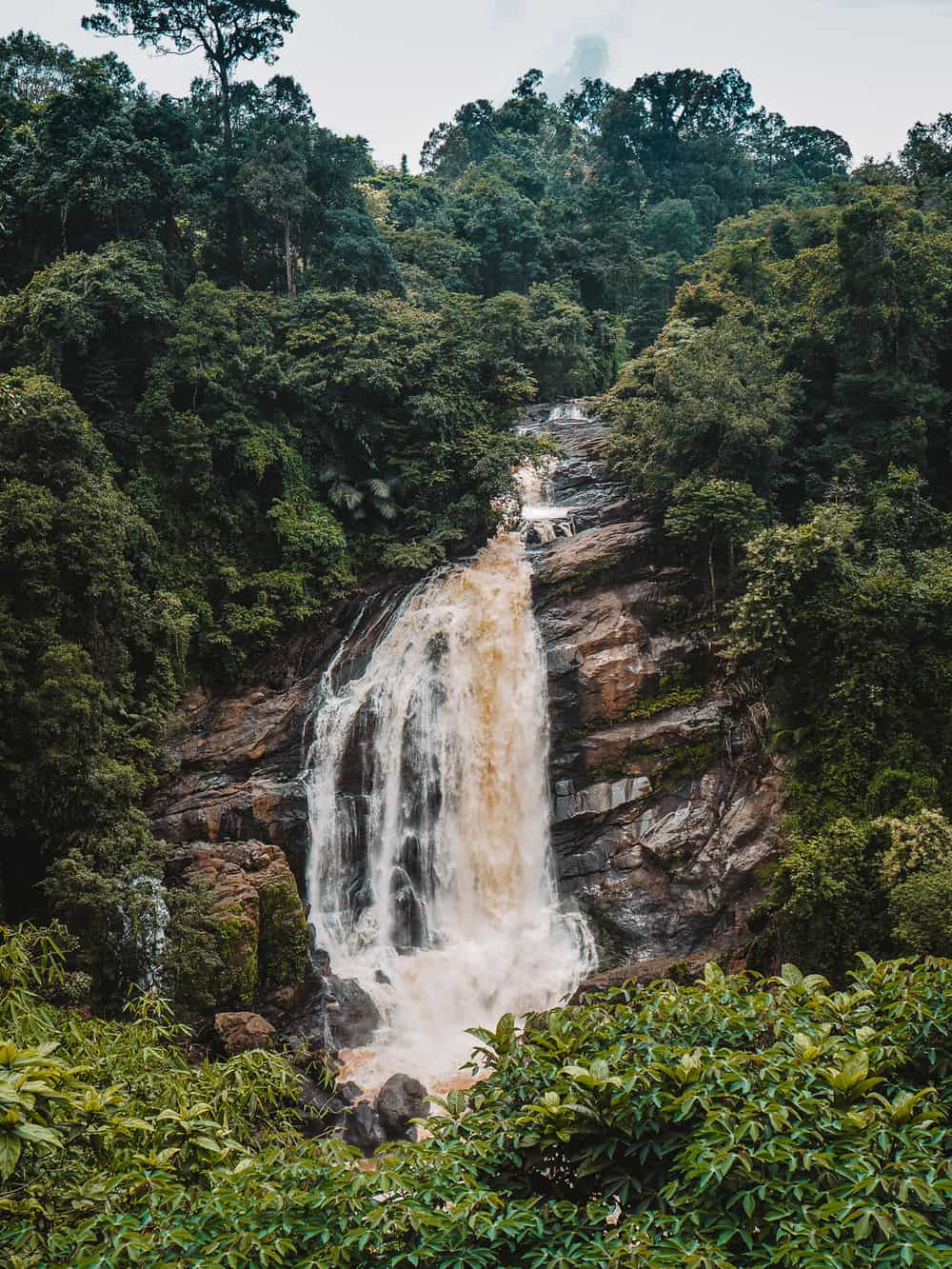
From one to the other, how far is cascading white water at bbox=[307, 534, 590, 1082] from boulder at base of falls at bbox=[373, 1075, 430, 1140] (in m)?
1.46

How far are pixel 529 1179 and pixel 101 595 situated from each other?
473 inches

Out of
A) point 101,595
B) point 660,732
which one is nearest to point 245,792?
point 101,595

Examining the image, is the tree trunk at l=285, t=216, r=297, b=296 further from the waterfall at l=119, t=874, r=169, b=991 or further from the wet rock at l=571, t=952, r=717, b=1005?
the wet rock at l=571, t=952, r=717, b=1005

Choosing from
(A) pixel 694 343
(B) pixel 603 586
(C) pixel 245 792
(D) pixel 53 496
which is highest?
(A) pixel 694 343

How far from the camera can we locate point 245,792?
15.6 meters

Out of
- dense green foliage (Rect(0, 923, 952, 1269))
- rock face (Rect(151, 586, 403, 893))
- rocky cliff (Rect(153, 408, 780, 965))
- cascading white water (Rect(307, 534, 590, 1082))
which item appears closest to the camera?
dense green foliage (Rect(0, 923, 952, 1269))

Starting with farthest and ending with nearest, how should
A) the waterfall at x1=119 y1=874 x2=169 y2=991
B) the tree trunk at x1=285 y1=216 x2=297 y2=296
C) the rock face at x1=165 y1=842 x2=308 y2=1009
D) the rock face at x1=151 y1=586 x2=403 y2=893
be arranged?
the tree trunk at x1=285 y1=216 x2=297 y2=296 → the rock face at x1=151 y1=586 x2=403 y2=893 → the rock face at x1=165 y1=842 x2=308 y2=1009 → the waterfall at x1=119 y1=874 x2=169 y2=991

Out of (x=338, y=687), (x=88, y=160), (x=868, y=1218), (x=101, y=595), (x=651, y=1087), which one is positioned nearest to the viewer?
(x=868, y=1218)

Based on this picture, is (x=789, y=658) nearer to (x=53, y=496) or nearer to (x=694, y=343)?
(x=694, y=343)

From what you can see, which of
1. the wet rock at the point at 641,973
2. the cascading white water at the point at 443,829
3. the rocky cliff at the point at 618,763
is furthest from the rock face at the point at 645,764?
the wet rock at the point at 641,973

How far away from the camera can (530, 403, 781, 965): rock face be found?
48.3ft

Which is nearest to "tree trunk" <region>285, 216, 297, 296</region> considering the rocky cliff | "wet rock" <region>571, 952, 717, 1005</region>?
the rocky cliff

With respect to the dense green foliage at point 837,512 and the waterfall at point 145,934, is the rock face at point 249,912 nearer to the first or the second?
the waterfall at point 145,934

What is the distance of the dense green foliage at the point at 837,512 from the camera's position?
1205 centimetres
